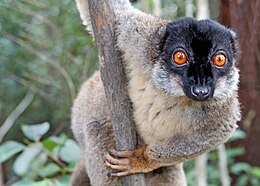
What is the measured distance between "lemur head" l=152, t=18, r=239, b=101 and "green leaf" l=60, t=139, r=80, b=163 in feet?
4.51

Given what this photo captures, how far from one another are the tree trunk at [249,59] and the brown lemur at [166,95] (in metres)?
0.49

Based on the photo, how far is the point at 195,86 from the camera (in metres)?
2.79

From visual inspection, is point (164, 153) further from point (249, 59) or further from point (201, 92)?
point (249, 59)

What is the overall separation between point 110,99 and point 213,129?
683mm

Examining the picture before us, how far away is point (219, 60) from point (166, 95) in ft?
1.33

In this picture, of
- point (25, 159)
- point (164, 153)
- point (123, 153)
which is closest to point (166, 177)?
point (164, 153)

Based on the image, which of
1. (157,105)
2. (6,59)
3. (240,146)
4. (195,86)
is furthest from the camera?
(240,146)

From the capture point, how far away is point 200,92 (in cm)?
276

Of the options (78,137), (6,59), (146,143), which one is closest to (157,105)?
(146,143)

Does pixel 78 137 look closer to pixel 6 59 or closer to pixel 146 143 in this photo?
pixel 146 143

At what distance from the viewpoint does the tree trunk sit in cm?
367

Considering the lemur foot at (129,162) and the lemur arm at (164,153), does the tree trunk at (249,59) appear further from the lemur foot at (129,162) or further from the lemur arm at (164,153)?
the lemur foot at (129,162)

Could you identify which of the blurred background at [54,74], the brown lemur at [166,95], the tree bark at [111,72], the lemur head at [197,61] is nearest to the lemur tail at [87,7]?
the brown lemur at [166,95]

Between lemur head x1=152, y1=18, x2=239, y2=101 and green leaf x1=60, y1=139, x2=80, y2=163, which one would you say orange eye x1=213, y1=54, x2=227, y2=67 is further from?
green leaf x1=60, y1=139, x2=80, y2=163
